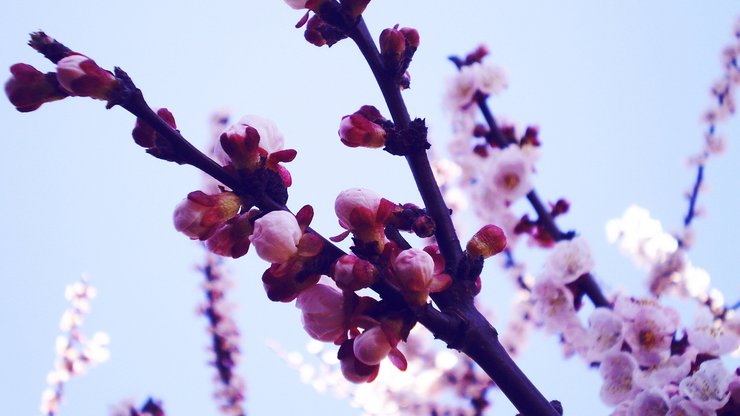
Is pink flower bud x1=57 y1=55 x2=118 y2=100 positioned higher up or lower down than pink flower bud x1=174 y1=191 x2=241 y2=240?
higher up

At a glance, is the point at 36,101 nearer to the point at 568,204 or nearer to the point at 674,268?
the point at 568,204

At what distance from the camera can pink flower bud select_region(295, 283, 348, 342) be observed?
3.30 ft

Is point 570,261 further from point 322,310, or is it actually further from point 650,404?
point 322,310

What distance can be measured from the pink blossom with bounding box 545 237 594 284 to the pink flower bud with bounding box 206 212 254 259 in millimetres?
1946

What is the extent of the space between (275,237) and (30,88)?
0.48 metres

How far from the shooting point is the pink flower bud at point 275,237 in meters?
0.94

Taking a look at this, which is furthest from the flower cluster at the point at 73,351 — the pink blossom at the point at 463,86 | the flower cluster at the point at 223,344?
the pink blossom at the point at 463,86

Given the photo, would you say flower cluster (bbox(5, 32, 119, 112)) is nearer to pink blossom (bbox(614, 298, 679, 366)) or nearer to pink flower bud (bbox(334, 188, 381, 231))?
pink flower bud (bbox(334, 188, 381, 231))

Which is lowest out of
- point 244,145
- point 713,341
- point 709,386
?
point 709,386

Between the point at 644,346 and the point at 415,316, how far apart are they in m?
1.40

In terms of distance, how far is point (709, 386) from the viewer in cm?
139

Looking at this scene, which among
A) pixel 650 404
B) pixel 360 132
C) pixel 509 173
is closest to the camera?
pixel 360 132

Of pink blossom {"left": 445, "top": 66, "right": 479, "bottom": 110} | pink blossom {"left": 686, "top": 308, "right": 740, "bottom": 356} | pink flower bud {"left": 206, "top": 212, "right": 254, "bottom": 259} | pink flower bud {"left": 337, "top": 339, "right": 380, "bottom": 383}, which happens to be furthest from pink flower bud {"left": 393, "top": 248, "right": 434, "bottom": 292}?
pink blossom {"left": 445, "top": 66, "right": 479, "bottom": 110}

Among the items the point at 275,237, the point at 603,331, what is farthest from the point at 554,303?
the point at 275,237
